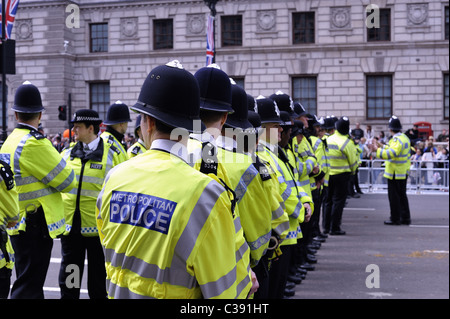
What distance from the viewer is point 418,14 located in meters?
33.3

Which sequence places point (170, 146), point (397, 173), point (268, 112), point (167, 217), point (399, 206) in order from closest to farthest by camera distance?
point (167, 217) → point (170, 146) → point (268, 112) → point (399, 206) → point (397, 173)

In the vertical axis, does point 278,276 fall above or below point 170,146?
below

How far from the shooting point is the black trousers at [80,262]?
21.1 ft

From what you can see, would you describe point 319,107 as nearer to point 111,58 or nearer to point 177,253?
point 111,58

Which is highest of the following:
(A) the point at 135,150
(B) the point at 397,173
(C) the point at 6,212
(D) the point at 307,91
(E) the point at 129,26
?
(E) the point at 129,26

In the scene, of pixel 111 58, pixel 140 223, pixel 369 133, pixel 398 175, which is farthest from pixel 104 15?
pixel 140 223

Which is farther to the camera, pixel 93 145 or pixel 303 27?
pixel 303 27

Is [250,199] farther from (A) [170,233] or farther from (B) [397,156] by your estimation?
(B) [397,156]

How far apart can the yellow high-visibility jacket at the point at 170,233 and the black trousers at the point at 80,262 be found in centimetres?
384

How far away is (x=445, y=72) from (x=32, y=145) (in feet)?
104

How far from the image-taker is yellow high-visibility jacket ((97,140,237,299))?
2.61 m

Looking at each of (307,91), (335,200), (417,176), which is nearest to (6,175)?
(335,200)

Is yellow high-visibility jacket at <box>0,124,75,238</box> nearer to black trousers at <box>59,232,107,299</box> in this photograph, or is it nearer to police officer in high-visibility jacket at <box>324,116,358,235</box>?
black trousers at <box>59,232,107,299</box>

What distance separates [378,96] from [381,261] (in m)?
26.1
